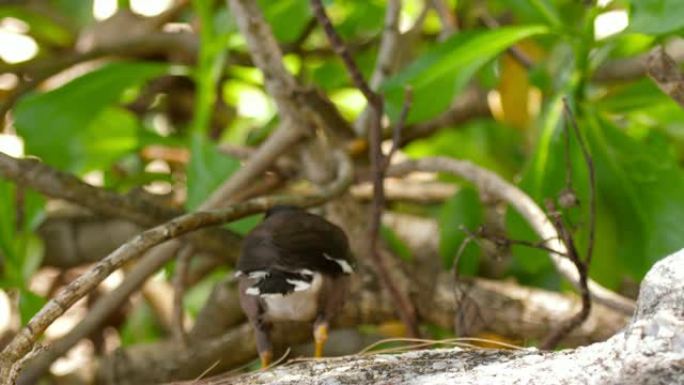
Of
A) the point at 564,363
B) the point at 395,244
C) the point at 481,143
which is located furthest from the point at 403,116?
the point at 481,143

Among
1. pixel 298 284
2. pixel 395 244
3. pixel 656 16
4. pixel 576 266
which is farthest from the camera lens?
pixel 395 244

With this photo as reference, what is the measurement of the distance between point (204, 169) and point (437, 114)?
47 centimetres

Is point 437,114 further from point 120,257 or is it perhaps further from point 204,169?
point 120,257

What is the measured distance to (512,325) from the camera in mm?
2338

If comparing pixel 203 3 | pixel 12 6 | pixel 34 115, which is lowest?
pixel 34 115

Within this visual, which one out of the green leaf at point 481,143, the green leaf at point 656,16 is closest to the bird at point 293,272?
the green leaf at point 656,16

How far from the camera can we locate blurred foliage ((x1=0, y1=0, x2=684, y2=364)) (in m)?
1.90

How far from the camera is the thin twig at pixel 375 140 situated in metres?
1.74

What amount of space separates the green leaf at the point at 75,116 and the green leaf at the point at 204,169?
0.25 metres

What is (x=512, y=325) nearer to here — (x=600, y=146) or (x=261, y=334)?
(x=600, y=146)

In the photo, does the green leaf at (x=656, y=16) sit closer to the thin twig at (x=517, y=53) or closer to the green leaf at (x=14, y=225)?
the thin twig at (x=517, y=53)

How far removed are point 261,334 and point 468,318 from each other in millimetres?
684

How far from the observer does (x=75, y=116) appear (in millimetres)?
2289

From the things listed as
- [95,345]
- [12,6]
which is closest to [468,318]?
[95,345]
